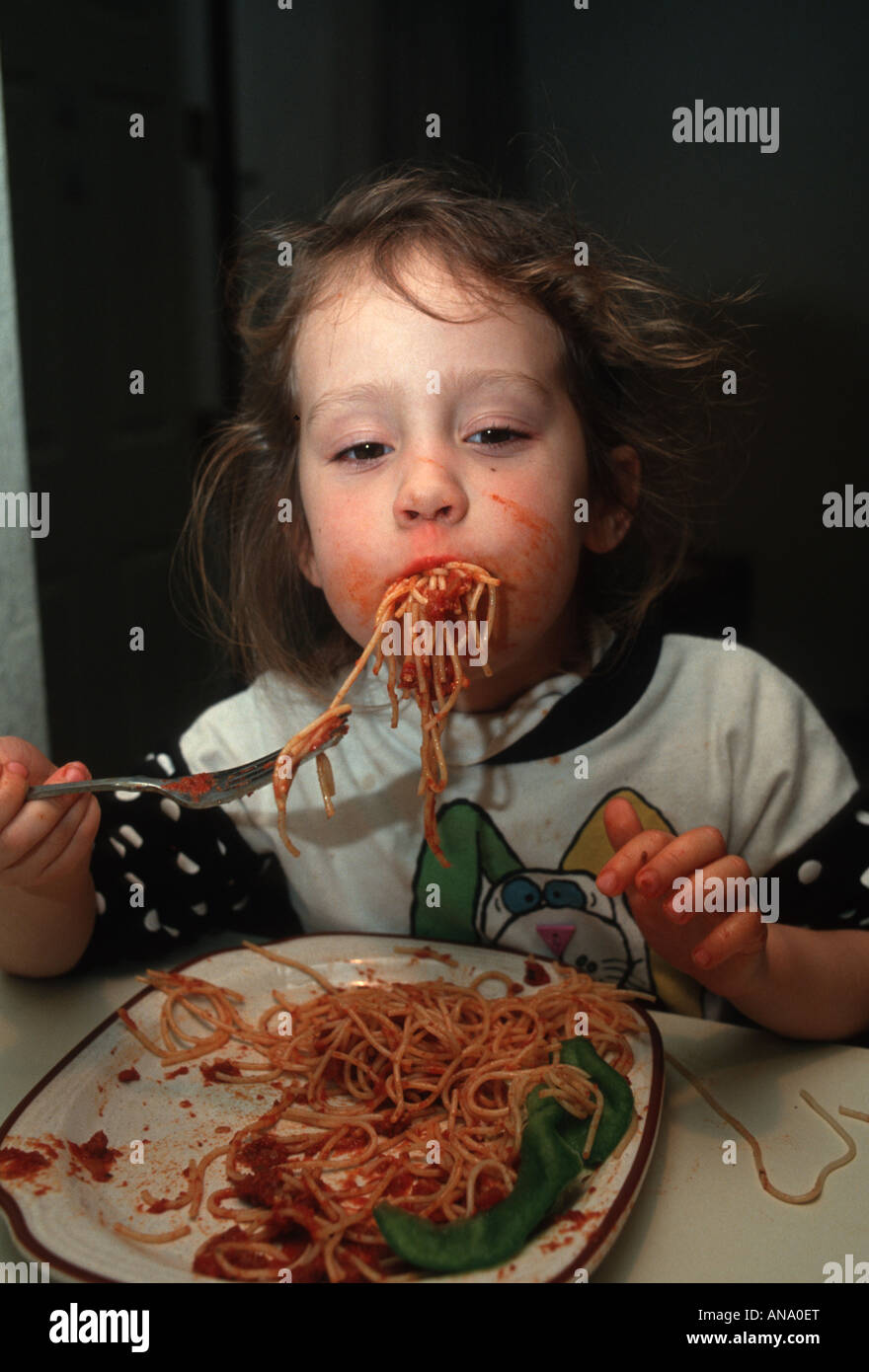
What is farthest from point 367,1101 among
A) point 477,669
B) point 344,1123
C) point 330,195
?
point 330,195

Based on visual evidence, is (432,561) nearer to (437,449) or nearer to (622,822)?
(437,449)

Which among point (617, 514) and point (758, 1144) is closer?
point (758, 1144)

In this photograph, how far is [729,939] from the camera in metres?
0.84

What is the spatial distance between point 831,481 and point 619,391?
0.25 metres

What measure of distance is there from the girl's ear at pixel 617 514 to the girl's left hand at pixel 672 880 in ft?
1.38

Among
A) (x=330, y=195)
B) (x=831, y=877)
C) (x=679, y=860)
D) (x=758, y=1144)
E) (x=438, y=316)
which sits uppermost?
(x=330, y=195)

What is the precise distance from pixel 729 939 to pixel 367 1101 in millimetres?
338

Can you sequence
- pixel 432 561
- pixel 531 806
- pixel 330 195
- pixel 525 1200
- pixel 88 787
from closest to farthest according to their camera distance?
pixel 525 1200 < pixel 88 787 < pixel 432 561 < pixel 330 195 < pixel 531 806

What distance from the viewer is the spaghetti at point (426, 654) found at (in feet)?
3.15

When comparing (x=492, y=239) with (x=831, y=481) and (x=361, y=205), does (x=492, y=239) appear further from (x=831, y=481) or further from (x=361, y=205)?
(x=831, y=481)

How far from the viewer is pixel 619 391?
1210 mm

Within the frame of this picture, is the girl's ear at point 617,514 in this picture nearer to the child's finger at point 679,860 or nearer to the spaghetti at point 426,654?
the spaghetti at point 426,654

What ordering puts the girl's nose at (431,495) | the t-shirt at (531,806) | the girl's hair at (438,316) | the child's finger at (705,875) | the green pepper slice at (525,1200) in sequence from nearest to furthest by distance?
the green pepper slice at (525,1200)
the child's finger at (705,875)
the girl's nose at (431,495)
the girl's hair at (438,316)
the t-shirt at (531,806)

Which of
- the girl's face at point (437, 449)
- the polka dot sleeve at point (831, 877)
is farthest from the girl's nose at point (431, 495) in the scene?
the polka dot sleeve at point (831, 877)
